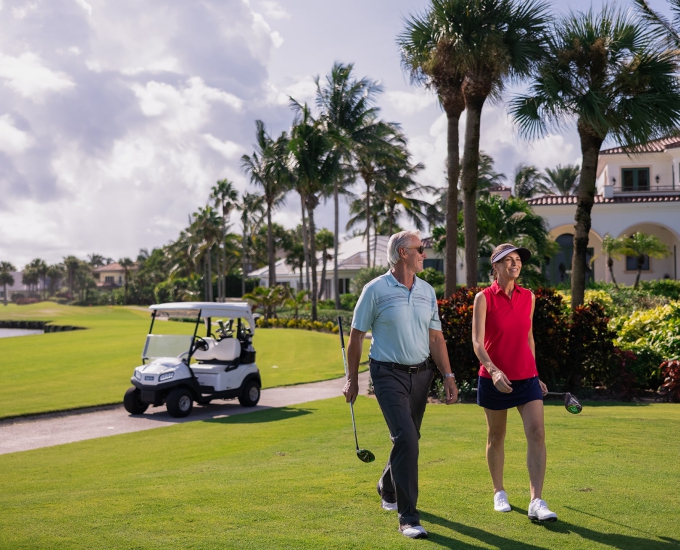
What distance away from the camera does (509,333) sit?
533 centimetres

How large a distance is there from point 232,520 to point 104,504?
134 cm

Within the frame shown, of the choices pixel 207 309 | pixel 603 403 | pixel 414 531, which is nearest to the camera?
pixel 414 531

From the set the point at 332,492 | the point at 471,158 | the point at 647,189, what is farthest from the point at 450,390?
the point at 647,189

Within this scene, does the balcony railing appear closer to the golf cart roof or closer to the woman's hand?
the golf cart roof

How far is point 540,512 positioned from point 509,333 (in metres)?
1.22

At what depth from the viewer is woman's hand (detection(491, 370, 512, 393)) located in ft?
16.5

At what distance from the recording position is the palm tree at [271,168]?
43.1 m

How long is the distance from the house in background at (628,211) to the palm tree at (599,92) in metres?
20.0

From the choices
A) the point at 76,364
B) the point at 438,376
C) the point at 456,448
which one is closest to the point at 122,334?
the point at 76,364

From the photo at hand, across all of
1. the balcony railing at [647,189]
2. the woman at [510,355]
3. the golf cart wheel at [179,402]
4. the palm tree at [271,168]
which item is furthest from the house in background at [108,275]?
the woman at [510,355]

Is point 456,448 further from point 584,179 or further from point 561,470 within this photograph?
point 584,179

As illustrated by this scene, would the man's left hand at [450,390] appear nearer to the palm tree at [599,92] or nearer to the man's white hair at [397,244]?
the man's white hair at [397,244]

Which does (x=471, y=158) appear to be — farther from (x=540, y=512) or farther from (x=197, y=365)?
(x=540, y=512)

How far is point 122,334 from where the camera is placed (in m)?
37.8
